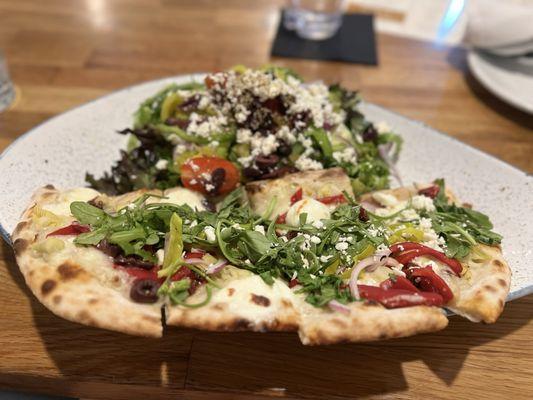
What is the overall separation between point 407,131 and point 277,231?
5.63 feet

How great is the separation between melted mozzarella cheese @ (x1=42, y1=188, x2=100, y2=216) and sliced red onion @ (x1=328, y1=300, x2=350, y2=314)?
4.57 ft

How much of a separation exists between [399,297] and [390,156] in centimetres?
168

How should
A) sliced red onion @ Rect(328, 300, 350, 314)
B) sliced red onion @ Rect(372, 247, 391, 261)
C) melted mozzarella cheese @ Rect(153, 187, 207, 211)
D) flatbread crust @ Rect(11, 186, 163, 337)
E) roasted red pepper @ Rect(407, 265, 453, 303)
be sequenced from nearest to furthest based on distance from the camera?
flatbread crust @ Rect(11, 186, 163, 337) → sliced red onion @ Rect(328, 300, 350, 314) → roasted red pepper @ Rect(407, 265, 453, 303) → sliced red onion @ Rect(372, 247, 391, 261) → melted mozzarella cheese @ Rect(153, 187, 207, 211)

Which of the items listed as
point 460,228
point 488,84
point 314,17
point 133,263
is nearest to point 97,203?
point 133,263

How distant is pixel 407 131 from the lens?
3820 millimetres

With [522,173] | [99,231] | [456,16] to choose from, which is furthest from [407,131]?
[456,16]

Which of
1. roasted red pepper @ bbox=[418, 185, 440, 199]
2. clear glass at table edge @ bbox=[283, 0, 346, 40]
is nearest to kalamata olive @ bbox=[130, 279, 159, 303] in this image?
roasted red pepper @ bbox=[418, 185, 440, 199]

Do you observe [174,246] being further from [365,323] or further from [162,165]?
[162,165]

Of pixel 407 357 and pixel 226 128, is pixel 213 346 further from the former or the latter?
pixel 226 128

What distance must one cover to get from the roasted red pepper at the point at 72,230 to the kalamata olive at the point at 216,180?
823 mm

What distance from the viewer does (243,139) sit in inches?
128

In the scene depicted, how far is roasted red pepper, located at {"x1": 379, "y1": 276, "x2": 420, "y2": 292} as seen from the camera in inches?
90.6

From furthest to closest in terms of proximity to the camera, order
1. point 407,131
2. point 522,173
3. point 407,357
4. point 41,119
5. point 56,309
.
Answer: point 41,119 → point 407,131 → point 522,173 → point 407,357 → point 56,309

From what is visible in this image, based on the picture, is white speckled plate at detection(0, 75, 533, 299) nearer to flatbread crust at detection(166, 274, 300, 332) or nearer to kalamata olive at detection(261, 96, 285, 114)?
kalamata olive at detection(261, 96, 285, 114)
